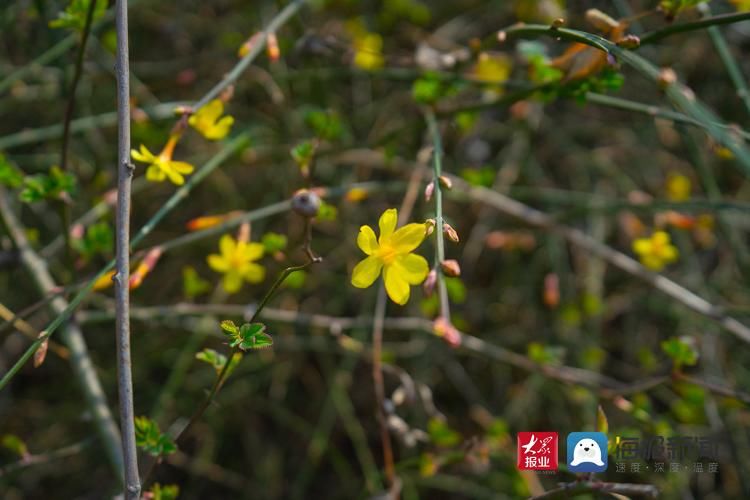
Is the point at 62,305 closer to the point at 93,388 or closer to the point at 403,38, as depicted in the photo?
the point at 93,388

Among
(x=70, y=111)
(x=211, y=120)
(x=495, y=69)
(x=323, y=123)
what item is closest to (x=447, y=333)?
(x=211, y=120)

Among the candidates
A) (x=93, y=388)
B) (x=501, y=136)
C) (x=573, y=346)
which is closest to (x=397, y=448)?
(x=573, y=346)

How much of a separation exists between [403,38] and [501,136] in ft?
2.19

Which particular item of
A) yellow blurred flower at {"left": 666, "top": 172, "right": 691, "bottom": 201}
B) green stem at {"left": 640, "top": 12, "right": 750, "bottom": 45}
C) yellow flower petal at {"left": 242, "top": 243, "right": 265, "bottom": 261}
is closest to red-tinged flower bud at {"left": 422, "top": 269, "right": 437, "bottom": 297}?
yellow flower petal at {"left": 242, "top": 243, "right": 265, "bottom": 261}

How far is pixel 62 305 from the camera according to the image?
1.72 metres

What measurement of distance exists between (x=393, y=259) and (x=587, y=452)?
779mm

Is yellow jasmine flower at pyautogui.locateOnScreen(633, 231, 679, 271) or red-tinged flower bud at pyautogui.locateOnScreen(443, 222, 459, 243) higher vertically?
yellow jasmine flower at pyautogui.locateOnScreen(633, 231, 679, 271)

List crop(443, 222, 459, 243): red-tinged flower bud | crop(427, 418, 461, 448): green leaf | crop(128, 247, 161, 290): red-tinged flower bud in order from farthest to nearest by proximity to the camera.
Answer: crop(427, 418, 461, 448): green leaf < crop(128, 247, 161, 290): red-tinged flower bud < crop(443, 222, 459, 243): red-tinged flower bud

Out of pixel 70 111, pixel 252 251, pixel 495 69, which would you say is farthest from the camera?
pixel 495 69

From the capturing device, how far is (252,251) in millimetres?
1655

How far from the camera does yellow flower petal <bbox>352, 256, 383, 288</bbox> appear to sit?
111cm

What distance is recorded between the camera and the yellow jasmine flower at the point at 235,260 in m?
1.66

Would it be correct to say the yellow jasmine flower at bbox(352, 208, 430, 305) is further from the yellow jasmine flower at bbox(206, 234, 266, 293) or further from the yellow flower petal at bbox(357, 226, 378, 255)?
the yellow jasmine flower at bbox(206, 234, 266, 293)

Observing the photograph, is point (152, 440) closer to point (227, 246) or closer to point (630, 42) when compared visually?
point (227, 246)
